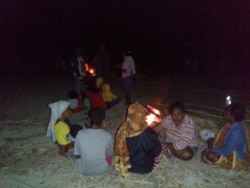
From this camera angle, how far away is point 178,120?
5.92 metres

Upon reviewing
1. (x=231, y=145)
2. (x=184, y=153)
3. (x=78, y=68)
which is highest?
(x=78, y=68)

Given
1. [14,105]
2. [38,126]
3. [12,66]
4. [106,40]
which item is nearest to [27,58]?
[12,66]

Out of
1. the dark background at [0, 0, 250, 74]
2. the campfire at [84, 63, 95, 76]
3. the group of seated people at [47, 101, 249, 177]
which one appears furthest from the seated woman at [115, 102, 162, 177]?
the dark background at [0, 0, 250, 74]

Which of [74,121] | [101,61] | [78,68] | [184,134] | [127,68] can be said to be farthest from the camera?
[101,61]

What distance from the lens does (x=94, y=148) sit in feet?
17.0

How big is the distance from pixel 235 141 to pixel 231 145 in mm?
93

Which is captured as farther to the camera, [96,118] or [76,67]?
[76,67]

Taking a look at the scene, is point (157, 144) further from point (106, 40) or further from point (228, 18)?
point (106, 40)

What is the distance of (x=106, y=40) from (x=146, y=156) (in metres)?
18.9

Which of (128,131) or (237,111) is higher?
(237,111)

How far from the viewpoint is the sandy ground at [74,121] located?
533 cm

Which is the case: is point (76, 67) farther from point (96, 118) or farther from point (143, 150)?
point (143, 150)

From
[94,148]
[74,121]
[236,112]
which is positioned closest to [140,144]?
[94,148]

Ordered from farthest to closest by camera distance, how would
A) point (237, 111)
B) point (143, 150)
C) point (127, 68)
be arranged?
1. point (127, 68)
2. point (237, 111)
3. point (143, 150)
